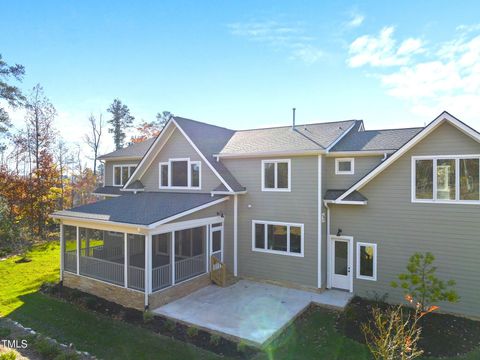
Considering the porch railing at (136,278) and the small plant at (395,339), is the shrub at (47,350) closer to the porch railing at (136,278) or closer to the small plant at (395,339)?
the porch railing at (136,278)

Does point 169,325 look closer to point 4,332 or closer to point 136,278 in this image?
point 136,278

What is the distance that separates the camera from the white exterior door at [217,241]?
47.1 ft

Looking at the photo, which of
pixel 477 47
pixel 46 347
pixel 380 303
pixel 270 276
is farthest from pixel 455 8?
pixel 46 347

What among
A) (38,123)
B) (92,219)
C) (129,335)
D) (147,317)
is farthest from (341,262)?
(38,123)

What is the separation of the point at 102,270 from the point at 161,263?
3078 millimetres

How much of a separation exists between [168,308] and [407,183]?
10253mm

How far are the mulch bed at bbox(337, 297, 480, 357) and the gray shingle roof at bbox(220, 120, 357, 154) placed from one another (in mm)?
6538

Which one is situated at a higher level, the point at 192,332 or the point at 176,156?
the point at 176,156

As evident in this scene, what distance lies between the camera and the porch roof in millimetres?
11807

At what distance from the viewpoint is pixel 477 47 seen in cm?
1071

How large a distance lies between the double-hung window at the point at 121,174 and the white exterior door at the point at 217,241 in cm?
957

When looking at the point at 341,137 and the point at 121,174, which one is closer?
the point at 341,137

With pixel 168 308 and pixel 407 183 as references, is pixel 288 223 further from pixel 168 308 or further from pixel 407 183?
pixel 168 308

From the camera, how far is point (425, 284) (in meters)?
11.0
